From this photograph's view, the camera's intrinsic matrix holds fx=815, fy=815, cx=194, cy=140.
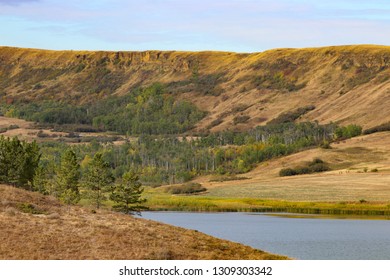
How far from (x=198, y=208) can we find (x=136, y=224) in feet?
298

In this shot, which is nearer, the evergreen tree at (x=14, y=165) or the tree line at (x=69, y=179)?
the evergreen tree at (x=14, y=165)

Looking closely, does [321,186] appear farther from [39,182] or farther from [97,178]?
[39,182]

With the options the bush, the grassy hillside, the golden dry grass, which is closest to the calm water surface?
the grassy hillside

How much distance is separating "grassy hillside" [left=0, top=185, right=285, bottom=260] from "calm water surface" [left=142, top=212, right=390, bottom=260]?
15975 mm

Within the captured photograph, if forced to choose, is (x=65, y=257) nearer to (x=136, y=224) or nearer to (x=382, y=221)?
(x=136, y=224)

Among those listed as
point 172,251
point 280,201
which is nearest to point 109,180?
point 280,201

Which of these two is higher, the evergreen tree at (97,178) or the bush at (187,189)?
the evergreen tree at (97,178)

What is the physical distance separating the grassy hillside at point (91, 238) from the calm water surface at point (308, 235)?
52.4 ft

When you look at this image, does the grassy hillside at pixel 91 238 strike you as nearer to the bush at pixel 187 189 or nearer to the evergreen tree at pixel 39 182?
the evergreen tree at pixel 39 182

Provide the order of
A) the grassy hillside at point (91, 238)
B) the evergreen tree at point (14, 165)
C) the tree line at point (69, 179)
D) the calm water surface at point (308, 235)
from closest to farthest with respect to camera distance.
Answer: the grassy hillside at point (91, 238) < the calm water surface at point (308, 235) < the evergreen tree at point (14, 165) < the tree line at point (69, 179)

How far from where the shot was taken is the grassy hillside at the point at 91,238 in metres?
36.9

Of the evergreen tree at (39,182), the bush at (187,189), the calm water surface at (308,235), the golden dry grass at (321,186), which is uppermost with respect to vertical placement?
the evergreen tree at (39,182)

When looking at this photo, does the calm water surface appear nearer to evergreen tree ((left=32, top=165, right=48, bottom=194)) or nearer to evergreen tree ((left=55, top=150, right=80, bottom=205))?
evergreen tree ((left=55, top=150, right=80, bottom=205))

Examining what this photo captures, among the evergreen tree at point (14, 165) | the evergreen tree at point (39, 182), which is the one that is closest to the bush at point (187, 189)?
the evergreen tree at point (39, 182)
